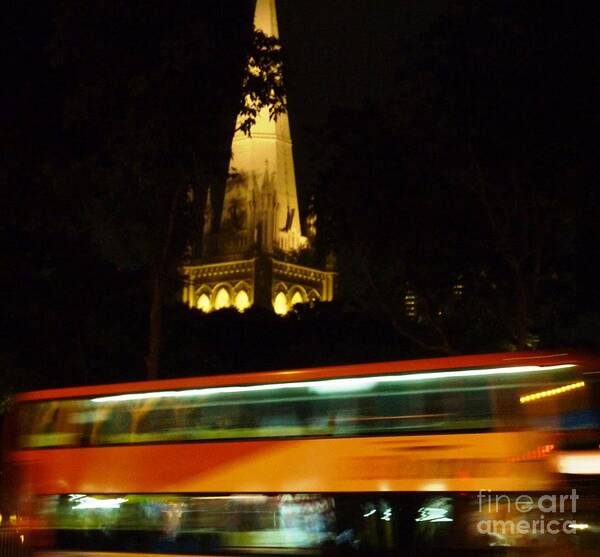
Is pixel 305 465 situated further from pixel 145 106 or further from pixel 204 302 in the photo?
pixel 204 302

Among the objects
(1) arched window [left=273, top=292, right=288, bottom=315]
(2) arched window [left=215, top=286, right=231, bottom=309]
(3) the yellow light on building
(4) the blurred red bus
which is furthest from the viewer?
(1) arched window [left=273, top=292, right=288, bottom=315]

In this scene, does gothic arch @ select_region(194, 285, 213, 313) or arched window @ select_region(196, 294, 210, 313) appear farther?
arched window @ select_region(196, 294, 210, 313)

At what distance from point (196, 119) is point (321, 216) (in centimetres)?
643

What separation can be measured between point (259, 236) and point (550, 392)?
87811mm

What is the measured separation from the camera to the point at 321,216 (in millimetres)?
26438

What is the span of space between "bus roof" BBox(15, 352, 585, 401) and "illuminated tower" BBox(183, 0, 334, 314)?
79461 mm

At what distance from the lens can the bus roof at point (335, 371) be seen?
11.2 m

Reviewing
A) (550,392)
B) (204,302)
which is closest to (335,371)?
(550,392)

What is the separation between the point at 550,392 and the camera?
11.0 m

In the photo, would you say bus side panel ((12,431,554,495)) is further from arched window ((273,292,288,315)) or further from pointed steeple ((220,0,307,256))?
arched window ((273,292,288,315))

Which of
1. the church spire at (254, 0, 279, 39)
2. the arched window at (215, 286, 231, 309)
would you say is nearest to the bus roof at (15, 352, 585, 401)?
the church spire at (254, 0, 279, 39)

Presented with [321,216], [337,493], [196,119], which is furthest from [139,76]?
[337,493]

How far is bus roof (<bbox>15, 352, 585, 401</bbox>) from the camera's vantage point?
11211 mm

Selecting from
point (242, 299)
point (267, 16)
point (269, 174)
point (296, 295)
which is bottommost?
point (242, 299)
